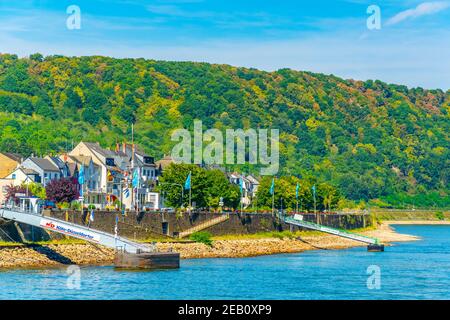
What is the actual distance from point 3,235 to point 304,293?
30925 millimetres

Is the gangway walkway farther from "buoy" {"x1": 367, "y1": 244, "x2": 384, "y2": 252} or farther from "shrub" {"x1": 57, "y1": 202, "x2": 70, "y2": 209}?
"shrub" {"x1": 57, "y1": 202, "x2": 70, "y2": 209}

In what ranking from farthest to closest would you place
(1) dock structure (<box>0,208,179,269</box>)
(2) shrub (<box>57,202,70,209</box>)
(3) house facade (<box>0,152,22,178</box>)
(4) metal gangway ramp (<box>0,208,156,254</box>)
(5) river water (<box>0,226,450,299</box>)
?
1. (3) house facade (<box>0,152,22,178</box>)
2. (2) shrub (<box>57,202,70,209</box>)
3. (4) metal gangway ramp (<box>0,208,156,254</box>)
4. (1) dock structure (<box>0,208,179,269</box>)
5. (5) river water (<box>0,226,450,299</box>)

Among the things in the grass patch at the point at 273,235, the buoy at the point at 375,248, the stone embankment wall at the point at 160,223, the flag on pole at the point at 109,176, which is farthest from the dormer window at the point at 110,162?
the buoy at the point at 375,248

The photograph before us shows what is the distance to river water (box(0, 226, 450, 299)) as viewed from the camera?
72000 mm

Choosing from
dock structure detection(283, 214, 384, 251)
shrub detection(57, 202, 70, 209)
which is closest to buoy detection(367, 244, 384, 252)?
dock structure detection(283, 214, 384, 251)

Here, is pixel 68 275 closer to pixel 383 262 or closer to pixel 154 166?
pixel 383 262

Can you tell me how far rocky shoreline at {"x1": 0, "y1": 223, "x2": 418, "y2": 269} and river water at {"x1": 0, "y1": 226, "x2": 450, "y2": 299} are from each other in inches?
145

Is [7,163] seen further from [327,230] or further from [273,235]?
[327,230]

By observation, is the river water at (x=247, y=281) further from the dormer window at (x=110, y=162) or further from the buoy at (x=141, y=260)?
the dormer window at (x=110, y=162)

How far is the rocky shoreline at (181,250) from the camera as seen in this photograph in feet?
292

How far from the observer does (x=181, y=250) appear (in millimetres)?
106875

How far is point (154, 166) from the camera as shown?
160 m
